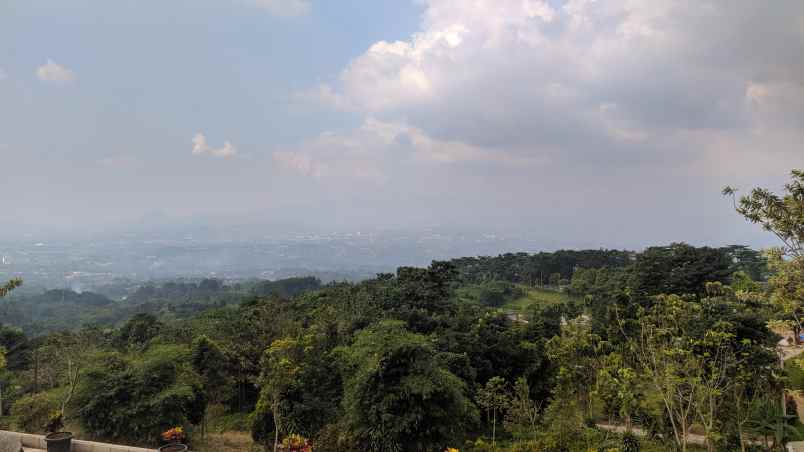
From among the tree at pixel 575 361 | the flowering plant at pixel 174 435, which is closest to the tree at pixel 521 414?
the tree at pixel 575 361

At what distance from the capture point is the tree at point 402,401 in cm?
837

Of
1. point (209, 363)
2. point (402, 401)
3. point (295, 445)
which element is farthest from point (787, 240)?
point (209, 363)

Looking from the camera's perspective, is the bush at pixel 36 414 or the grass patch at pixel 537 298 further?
the grass patch at pixel 537 298

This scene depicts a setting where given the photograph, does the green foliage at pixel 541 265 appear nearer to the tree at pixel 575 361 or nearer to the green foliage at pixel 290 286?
the tree at pixel 575 361

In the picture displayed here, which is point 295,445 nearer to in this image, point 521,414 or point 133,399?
point 133,399

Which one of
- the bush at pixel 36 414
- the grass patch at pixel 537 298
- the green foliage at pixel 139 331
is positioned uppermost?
the bush at pixel 36 414

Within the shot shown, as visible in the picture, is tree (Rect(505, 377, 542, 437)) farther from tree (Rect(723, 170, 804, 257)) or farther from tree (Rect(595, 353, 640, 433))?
tree (Rect(723, 170, 804, 257))

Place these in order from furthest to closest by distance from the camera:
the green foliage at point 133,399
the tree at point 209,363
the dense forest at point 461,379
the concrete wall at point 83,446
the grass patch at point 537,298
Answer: the grass patch at point 537,298 → the tree at point 209,363 → the green foliage at point 133,399 → the concrete wall at point 83,446 → the dense forest at point 461,379

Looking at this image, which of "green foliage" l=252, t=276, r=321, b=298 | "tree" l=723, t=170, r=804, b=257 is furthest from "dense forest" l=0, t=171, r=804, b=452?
"green foliage" l=252, t=276, r=321, b=298

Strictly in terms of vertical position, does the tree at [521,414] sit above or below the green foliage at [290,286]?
above

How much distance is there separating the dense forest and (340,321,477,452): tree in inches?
1.2

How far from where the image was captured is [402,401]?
28.0 ft

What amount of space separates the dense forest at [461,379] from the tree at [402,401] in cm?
3

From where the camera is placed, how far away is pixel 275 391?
324 inches
